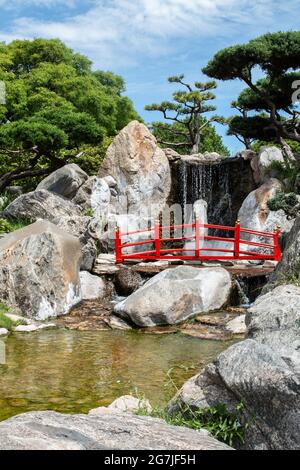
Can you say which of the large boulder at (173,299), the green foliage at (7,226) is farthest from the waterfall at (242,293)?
the green foliage at (7,226)

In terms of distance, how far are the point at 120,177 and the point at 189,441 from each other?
21318mm

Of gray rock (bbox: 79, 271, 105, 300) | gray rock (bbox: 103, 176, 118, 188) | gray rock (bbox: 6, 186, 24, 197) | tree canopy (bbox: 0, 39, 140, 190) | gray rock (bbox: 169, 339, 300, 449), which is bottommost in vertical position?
gray rock (bbox: 79, 271, 105, 300)

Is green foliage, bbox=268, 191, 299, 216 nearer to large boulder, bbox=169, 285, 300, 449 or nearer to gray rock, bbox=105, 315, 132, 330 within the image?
gray rock, bbox=105, 315, 132, 330

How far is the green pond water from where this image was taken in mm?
8188

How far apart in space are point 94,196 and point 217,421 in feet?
60.9

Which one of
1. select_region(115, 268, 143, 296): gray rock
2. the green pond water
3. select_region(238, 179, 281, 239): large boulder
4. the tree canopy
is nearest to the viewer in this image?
the green pond water

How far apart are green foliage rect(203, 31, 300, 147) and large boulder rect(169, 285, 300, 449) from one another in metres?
19.1

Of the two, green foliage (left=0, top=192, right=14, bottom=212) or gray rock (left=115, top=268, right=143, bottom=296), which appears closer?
gray rock (left=115, top=268, right=143, bottom=296)

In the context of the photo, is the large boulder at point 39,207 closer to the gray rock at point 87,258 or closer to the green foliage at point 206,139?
the gray rock at point 87,258

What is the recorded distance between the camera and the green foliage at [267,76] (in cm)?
2220

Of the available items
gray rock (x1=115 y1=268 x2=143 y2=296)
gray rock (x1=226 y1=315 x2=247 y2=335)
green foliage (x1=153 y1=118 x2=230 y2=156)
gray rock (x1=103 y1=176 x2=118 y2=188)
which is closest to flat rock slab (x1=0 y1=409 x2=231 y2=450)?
gray rock (x1=226 y1=315 x2=247 y2=335)

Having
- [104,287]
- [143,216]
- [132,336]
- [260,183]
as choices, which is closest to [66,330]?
[132,336]

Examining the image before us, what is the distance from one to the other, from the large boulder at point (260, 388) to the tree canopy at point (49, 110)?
63.5ft

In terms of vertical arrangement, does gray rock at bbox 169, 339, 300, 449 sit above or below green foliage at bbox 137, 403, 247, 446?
above
